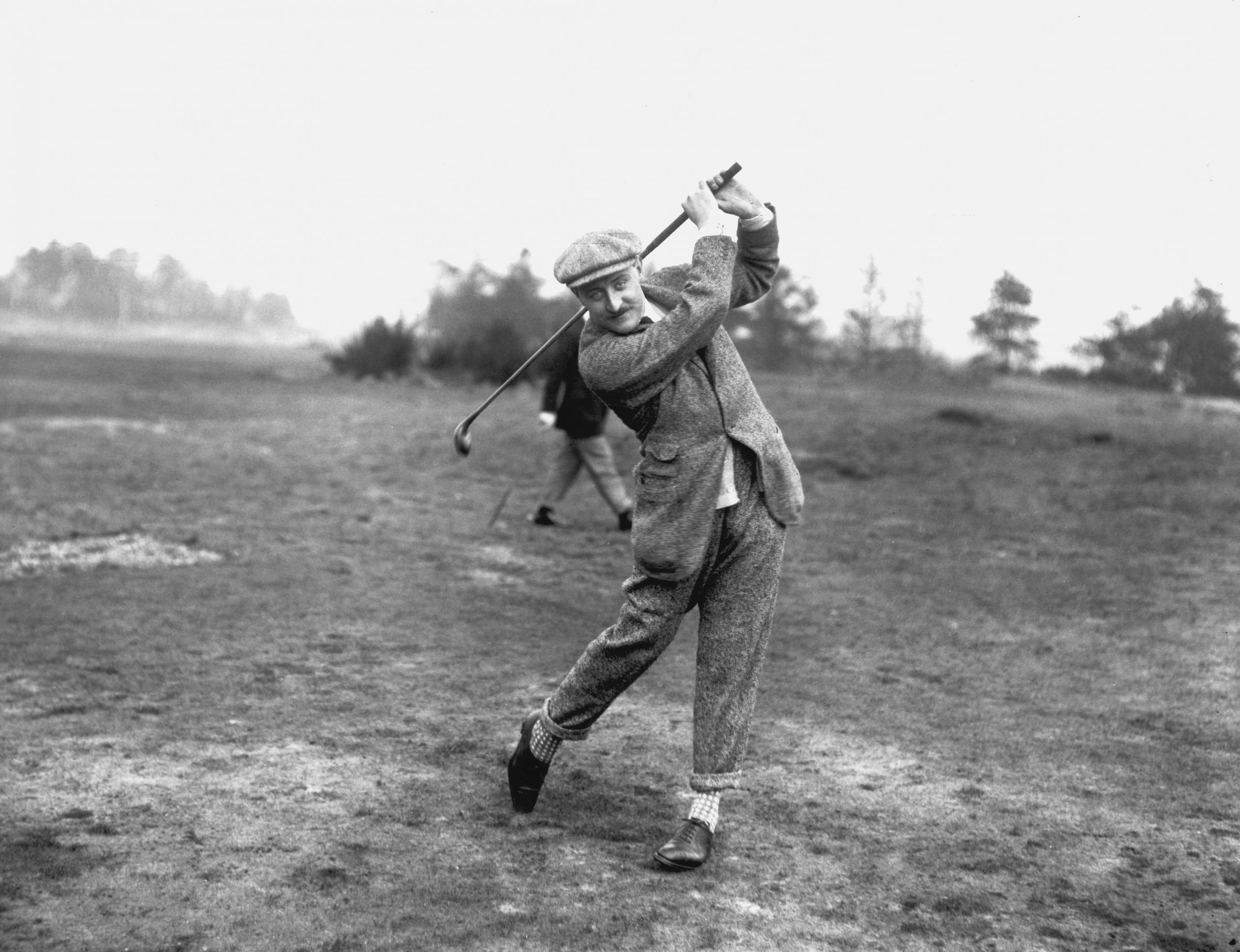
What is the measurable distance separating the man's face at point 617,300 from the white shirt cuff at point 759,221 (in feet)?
1.12

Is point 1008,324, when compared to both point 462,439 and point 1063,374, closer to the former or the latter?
point 1063,374

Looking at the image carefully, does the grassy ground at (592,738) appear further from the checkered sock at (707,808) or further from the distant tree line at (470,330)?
the distant tree line at (470,330)

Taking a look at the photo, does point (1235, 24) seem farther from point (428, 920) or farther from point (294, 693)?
point (428, 920)

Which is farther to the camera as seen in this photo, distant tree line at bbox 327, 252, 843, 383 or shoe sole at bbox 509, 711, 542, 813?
distant tree line at bbox 327, 252, 843, 383

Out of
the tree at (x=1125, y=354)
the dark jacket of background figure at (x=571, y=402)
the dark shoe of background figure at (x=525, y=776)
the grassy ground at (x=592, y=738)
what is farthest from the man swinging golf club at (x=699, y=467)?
the tree at (x=1125, y=354)

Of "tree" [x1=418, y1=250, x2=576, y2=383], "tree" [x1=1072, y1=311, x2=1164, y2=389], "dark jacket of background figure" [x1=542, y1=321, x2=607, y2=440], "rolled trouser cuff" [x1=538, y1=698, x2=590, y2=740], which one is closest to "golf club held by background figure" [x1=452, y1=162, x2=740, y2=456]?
"rolled trouser cuff" [x1=538, y1=698, x2=590, y2=740]

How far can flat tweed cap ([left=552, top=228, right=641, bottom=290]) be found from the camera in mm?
4148

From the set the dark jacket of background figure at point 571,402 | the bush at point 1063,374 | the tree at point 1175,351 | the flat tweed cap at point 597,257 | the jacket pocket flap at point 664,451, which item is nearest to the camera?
the flat tweed cap at point 597,257

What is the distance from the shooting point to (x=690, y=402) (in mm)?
4254

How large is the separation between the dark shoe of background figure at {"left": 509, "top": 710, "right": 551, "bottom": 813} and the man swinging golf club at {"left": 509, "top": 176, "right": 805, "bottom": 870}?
0.28 metres

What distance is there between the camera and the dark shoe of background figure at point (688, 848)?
13.7 feet

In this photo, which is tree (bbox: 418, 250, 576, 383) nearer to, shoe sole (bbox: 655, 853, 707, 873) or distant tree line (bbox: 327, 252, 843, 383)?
distant tree line (bbox: 327, 252, 843, 383)

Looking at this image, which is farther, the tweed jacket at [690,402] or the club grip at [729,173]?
the club grip at [729,173]

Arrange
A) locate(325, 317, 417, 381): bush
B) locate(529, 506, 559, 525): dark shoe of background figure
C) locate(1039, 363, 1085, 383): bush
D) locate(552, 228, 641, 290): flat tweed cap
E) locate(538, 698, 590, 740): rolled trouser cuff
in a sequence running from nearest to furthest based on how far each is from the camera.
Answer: locate(552, 228, 641, 290): flat tweed cap < locate(538, 698, 590, 740): rolled trouser cuff < locate(529, 506, 559, 525): dark shoe of background figure < locate(1039, 363, 1085, 383): bush < locate(325, 317, 417, 381): bush
